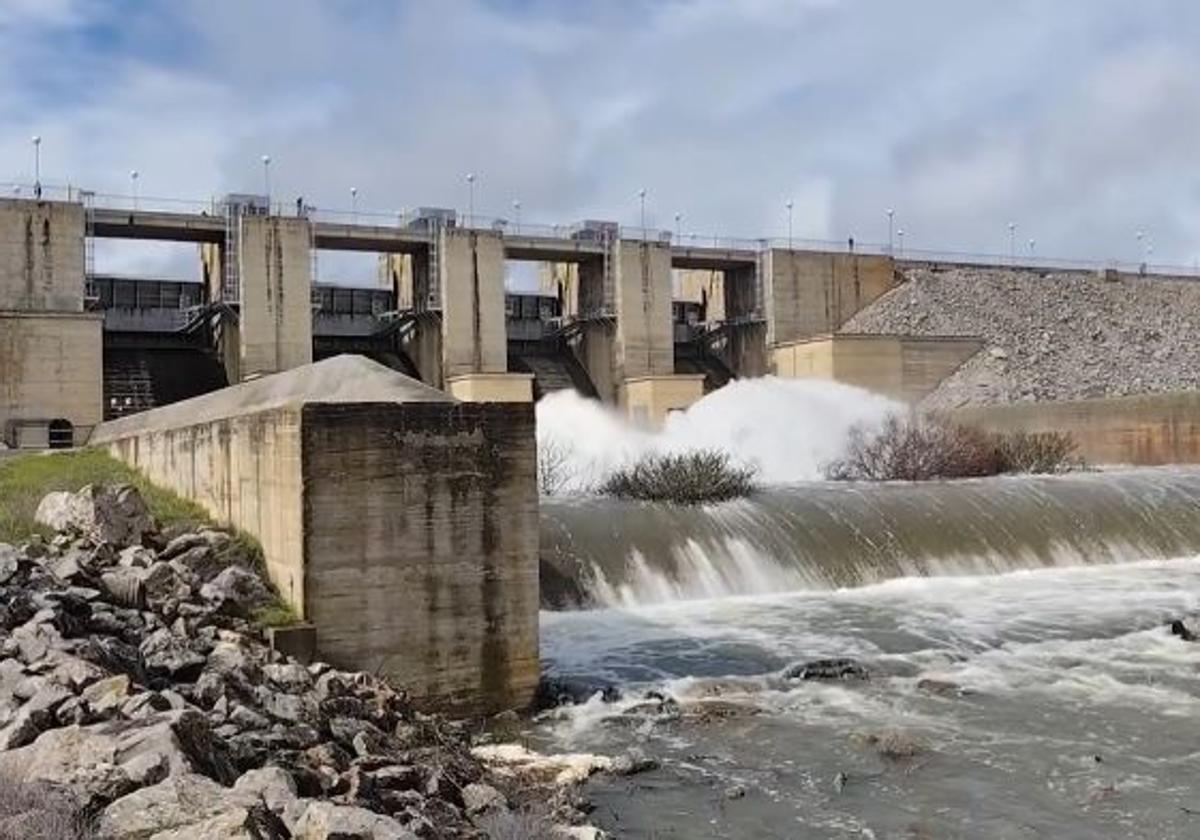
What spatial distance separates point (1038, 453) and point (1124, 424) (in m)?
2.79

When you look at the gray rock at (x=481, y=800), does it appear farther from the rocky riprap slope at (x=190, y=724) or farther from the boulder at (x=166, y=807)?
the boulder at (x=166, y=807)

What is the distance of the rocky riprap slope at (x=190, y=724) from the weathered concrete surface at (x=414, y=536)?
50 centimetres

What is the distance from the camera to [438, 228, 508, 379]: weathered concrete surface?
35.7 meters

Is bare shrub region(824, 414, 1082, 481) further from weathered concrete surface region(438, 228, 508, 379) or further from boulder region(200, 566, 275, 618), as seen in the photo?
boulder region(200, 566, 275, 618)

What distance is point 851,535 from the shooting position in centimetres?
1775

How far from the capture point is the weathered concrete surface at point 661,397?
36022 mm

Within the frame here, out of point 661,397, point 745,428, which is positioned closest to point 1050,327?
point 661,397

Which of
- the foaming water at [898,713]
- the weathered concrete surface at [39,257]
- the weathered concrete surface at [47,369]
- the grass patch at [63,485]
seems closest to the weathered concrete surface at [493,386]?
the weathered concrete surface at [47,369]

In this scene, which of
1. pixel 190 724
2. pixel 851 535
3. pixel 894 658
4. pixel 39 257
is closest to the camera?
pixel 190 724

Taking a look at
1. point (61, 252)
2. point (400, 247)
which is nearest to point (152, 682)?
point (61, 252)

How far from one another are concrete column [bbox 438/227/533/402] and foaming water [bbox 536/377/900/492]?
7.84 ft

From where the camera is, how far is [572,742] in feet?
31.3

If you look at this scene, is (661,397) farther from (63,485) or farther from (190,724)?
(190,724)

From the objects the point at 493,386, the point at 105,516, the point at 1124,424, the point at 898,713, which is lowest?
the point at 898,713
